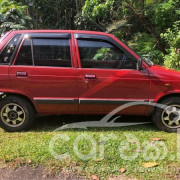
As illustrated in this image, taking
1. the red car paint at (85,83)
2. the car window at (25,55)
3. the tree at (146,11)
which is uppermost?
the tree at (146,11)

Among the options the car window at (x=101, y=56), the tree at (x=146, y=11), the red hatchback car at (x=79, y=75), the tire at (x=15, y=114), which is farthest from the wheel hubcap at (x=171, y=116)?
the tree at (x=146, y=11)

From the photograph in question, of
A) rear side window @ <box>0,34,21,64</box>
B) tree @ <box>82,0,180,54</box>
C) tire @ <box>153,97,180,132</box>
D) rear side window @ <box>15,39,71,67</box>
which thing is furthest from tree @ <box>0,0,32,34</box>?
tire @ <box>153,97,180,132</box>

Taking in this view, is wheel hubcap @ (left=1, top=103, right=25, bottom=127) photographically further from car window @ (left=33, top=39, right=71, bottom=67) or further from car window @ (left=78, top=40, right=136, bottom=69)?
car window @ (left=78, top=40, right=136, bottom=69)

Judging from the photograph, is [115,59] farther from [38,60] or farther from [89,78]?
[38,60]

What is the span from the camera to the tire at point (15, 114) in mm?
3936

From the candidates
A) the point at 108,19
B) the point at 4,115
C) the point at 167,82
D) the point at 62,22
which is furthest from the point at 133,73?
the point at 62,22

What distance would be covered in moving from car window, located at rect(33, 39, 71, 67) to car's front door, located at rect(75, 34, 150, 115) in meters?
0.22

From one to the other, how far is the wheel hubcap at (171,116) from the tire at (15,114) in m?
2.25

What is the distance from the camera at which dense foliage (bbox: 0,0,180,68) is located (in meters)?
7.70

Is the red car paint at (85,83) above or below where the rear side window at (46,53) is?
below

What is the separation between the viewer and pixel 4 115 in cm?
400

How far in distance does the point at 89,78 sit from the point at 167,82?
1267 mm

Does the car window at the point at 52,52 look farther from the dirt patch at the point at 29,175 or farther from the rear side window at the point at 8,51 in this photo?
the dirt patch at the point at 29,175

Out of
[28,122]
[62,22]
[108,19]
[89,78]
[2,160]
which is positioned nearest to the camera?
[2,160]
